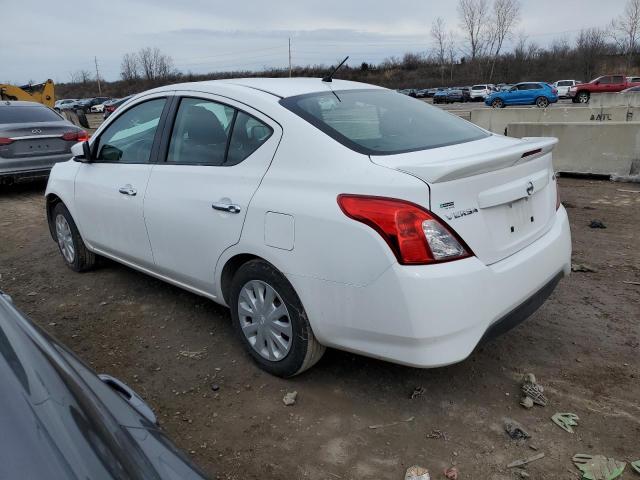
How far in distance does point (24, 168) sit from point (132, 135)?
5.40m

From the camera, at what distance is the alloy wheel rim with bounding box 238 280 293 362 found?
2936 millimetres

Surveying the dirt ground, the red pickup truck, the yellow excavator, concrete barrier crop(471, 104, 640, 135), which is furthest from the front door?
the red pickup truck

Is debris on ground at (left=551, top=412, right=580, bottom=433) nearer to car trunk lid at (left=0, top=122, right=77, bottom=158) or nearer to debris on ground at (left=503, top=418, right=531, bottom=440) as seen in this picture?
debris on ground at (left=503, top=418, right=531, bottom=440)

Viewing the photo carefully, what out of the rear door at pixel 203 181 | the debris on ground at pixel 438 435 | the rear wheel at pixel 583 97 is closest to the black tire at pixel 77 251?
the rear door at pixel 203 181

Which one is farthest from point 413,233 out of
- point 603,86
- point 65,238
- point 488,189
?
point 603,86

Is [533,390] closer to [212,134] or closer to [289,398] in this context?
[289,398]

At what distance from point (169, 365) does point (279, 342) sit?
0.84m

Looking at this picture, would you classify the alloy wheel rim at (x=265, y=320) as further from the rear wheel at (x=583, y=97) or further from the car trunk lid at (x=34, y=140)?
the rear wheel at (x=583, y=97)

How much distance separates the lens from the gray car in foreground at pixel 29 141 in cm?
830

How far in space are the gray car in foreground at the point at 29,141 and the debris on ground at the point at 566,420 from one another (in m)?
8.37

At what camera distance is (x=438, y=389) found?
9.83 ft

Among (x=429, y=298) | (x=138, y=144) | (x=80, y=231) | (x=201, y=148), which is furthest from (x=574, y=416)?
(x=80, y=231)

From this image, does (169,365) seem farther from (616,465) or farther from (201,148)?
(616,465)

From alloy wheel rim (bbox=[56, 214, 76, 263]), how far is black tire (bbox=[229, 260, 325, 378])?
256 centimetres
